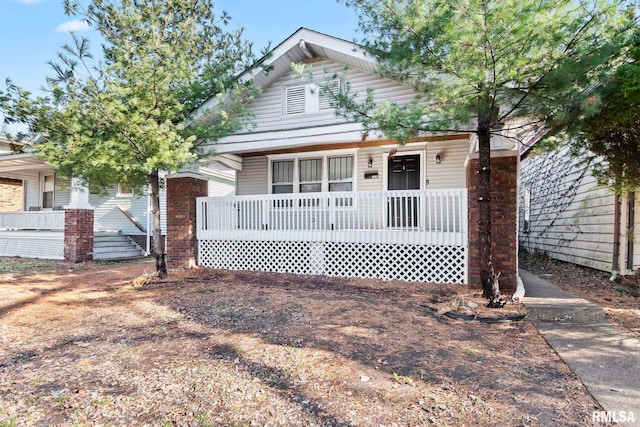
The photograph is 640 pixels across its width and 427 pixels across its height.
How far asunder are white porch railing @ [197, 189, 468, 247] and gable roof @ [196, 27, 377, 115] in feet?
8.53

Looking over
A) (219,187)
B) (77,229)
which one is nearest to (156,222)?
(77,229)

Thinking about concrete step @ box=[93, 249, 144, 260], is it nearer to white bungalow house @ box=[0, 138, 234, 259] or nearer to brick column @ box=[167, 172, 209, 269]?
white bungalow house @ box=[0, 138, 234, 259]

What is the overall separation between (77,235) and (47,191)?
6452 millimetres

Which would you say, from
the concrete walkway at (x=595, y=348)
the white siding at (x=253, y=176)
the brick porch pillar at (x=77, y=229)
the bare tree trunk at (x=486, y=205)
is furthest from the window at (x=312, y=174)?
the brick porch pillar at (x=77, y=229)

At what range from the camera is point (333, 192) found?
7.99m

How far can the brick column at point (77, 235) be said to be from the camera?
36.4ft

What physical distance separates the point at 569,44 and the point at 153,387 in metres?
5.89

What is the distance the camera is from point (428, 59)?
16.0ft

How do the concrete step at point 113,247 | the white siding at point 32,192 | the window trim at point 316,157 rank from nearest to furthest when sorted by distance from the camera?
the window trim at point 316,157, the concrete step at point 113,247, the white siding at point 32,192

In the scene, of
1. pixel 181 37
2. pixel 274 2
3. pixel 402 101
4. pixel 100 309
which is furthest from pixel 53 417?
pixel 274 2

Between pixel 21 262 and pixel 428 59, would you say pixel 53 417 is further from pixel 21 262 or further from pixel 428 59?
pixel 21 262

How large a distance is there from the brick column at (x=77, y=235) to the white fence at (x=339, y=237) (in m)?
5.05

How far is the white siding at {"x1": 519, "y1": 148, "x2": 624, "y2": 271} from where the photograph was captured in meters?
8.01

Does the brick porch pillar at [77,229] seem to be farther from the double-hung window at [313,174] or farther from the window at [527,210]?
the window at [527,210]
